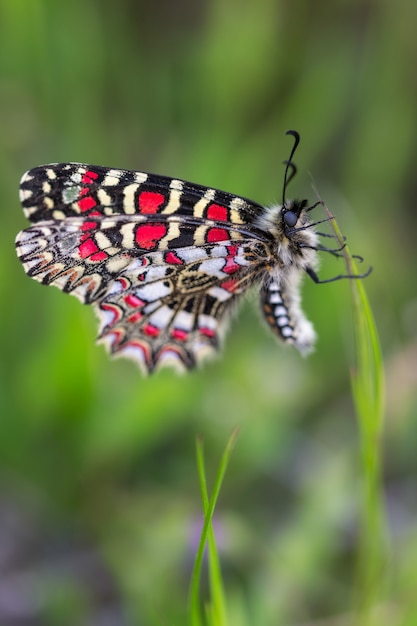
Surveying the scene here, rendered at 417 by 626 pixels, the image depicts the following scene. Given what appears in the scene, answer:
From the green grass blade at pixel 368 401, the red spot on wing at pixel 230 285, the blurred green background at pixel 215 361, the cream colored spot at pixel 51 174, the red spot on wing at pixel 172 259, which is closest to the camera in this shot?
the green grass blade at pixel 368 401

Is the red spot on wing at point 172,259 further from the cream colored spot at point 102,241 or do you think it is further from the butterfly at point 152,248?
the cream colored spot at point 102,241

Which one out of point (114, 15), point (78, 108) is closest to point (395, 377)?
point (78, 108)

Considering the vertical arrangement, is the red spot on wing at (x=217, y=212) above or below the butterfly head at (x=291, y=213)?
above

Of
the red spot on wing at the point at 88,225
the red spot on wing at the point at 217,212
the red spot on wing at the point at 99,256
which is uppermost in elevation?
the red spot on wing at the point at 88,225

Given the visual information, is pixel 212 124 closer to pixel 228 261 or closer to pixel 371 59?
pixel 371 59

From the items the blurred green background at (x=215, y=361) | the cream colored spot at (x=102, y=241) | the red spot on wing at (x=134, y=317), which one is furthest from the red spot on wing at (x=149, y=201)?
the blurred green background at (x=215, y=361)

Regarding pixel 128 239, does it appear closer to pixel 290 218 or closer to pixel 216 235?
pixel 216 235

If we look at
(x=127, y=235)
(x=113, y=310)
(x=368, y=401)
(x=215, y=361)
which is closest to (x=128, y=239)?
(x=127, y=235)
